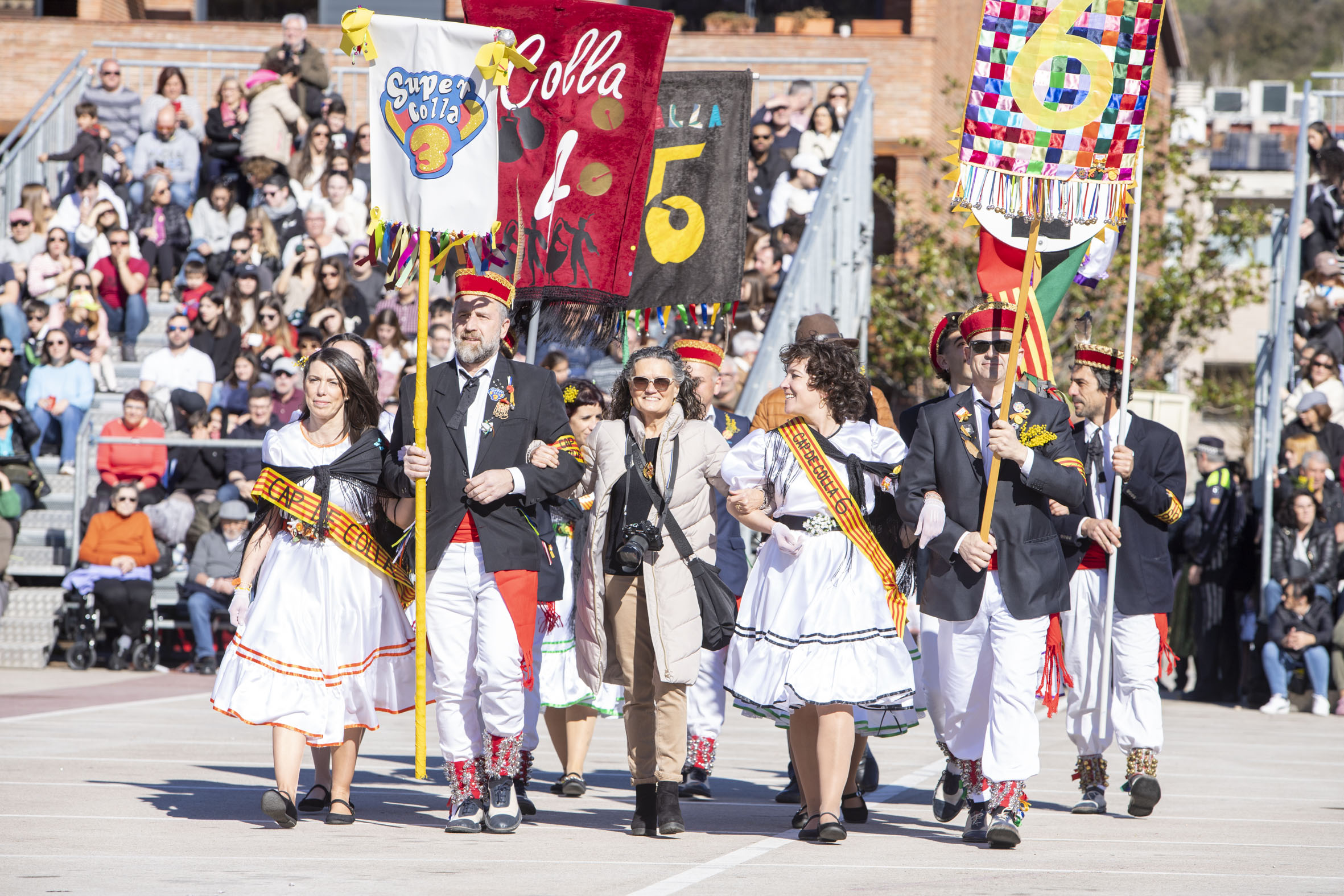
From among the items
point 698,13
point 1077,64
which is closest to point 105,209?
point 698,13

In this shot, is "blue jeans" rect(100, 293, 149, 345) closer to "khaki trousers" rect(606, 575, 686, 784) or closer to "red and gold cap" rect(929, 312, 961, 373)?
"red and gold cap" rect(929, 312, 961, 373)

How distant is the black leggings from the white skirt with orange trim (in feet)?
24.8

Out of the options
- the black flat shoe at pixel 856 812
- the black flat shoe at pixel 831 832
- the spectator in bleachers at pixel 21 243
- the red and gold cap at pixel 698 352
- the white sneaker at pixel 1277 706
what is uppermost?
the spectator in bleachers at pixel 21 243

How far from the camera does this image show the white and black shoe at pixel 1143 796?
26.1ft

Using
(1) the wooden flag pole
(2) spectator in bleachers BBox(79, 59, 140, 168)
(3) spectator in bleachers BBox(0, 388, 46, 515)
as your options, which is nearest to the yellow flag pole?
(1) the wooden flag pole

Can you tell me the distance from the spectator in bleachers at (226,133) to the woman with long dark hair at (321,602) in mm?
12104

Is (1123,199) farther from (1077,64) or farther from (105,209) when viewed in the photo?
(105,209)

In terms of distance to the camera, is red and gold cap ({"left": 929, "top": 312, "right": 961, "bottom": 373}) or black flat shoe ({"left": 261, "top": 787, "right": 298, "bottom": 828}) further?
red and gold cap ({"left": 929, "top": 312, "right": 961, "bottom": 373})

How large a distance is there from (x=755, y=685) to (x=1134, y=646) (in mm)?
2242

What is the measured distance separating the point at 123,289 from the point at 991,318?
12.3m

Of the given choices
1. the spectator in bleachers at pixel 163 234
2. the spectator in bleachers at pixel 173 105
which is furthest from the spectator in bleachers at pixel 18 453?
the spectator in bleachers at pixel 173 105

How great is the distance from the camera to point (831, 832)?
6855mm

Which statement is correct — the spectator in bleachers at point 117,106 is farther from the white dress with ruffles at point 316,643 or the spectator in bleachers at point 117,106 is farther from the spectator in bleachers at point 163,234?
the white dress with ruffles at point 316,643

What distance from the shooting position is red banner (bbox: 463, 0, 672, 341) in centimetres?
892
